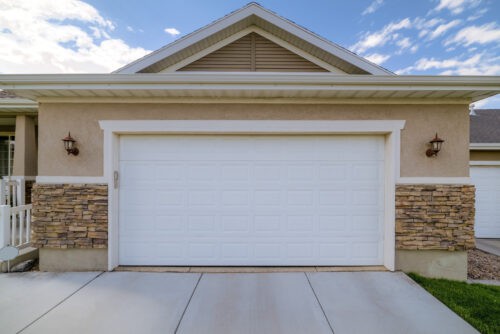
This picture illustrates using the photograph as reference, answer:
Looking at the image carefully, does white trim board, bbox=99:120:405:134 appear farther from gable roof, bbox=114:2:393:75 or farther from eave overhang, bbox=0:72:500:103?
gable roof, bbox=114:2:393:75

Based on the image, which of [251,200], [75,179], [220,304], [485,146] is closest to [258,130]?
[251,200]

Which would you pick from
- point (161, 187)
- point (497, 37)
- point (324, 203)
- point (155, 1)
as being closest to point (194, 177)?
point (161, 187)

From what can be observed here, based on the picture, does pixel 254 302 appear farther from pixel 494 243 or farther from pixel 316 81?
pixel 494 243

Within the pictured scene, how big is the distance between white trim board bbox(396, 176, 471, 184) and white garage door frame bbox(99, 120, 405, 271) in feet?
0.48

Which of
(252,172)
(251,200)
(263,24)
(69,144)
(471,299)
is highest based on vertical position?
(263,24)

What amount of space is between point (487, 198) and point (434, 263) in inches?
200

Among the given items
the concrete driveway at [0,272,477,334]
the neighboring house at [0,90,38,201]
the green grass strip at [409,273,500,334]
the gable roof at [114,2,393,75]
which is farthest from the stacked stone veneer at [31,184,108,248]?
the green grass strip at [409,273,500,334]

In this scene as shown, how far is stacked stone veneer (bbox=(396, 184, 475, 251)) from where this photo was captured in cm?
392

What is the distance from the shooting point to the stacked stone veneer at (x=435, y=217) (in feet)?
12.9

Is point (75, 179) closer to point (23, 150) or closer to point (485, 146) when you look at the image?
point (23, 150)

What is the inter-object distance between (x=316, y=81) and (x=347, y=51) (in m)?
1.51

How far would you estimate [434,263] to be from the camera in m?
3.98

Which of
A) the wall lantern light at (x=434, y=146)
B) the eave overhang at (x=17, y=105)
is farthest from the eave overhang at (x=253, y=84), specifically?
the eave overhang at (x=17, y=105)

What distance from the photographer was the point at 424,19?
6590 mm
